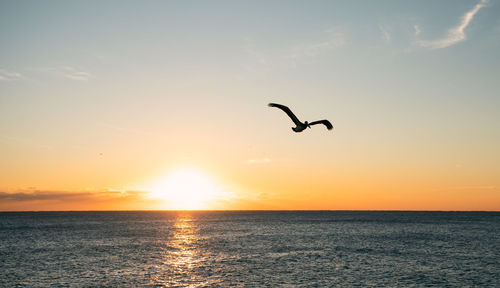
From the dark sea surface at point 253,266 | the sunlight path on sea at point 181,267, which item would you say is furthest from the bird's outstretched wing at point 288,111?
the sunlight path on sea at point 181,267

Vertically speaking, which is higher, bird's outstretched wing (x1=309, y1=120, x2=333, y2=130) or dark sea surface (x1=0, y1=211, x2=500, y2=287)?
bird's outstretched wing (x1=309, y1=120, x2=333, y2=130)

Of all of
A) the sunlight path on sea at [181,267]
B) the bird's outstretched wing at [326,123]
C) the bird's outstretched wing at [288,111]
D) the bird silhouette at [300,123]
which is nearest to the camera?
the bird's outstretched wing at [288,111]

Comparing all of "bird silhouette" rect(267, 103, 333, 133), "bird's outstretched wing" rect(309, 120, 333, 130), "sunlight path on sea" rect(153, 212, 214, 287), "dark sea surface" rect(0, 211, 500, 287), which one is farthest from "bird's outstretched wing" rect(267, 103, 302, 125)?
"sunlight path on sea" rect(153, 212, 214, 287)

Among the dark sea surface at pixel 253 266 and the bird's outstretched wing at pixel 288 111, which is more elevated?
the bird's outstretched wing at pixel 288 111

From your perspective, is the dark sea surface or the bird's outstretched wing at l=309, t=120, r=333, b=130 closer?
the bird's outstretched wing at l=309, t=120, r=333, b=130

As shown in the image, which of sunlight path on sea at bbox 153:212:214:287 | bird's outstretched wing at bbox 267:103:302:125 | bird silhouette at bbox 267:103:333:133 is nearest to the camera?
bird's outstretched wing at bbox 267:103:302:125

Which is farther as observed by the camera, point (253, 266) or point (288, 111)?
point (253, 266)

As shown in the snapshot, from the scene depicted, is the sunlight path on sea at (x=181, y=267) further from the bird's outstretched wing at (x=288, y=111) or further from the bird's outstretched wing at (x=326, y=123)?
the bird's outstretched wing at (x=326, y=123)

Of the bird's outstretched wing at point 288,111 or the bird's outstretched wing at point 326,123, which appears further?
the bird's outstretched wing at point 326,123

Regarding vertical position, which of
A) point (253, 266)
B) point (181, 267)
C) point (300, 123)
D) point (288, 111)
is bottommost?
point (181, 267)

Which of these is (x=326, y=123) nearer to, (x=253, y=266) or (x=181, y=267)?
(x=253, y=266)

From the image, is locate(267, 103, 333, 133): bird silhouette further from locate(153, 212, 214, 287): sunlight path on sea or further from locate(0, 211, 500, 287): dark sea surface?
locate(153, 212, 214, 287): sunlight path on sea

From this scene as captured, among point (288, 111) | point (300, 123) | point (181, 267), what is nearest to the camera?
point (288, 111)

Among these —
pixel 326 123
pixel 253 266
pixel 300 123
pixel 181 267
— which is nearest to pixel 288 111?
pixel 300 123
